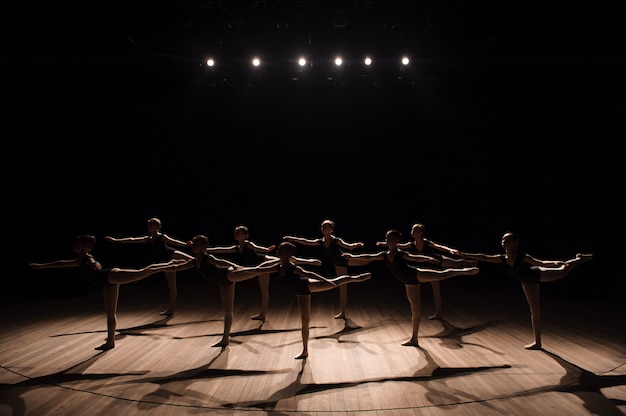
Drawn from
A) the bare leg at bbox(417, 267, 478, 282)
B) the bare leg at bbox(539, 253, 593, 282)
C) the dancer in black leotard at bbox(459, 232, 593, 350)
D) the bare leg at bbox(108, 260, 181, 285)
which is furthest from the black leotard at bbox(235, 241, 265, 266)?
the bare leg at bbox(539, 253, 593, 282)

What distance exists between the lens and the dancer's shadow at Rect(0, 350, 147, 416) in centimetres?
323

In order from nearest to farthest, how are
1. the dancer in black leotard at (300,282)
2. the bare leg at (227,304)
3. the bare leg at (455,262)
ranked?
the dancer in black leotard at (300,282), the bare leg at (227,304), the bare leg at (455,262)

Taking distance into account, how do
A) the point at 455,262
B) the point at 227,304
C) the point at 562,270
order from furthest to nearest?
1. the point at 455,262
2. the point at 227,304
3. the point at 562,270

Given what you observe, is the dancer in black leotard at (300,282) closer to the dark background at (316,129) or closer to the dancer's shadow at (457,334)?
the dancer's shadow at (457,334)

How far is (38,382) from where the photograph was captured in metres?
3.67

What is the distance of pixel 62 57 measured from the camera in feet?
25.7

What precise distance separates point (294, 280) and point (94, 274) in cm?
233

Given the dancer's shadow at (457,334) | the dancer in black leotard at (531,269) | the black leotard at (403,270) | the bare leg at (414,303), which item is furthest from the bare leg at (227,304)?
the dancer in black leotard at (531,269)

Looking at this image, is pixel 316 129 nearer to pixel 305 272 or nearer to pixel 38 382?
pixel 305 272

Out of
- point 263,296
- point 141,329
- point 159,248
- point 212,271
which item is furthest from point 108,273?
point 263,296

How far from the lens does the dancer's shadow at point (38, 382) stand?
10.6ft

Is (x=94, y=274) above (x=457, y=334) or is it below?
above

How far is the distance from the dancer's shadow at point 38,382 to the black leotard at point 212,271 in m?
1.16

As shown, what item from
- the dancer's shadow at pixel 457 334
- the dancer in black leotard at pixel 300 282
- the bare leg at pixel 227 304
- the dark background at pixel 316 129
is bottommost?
the dancer's shadow at pixel 457 334
